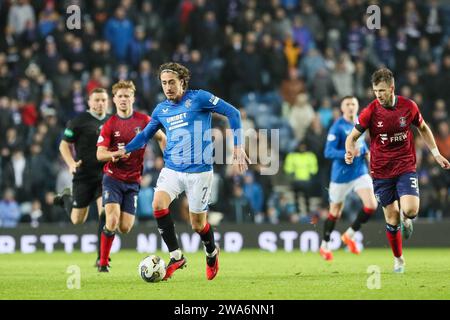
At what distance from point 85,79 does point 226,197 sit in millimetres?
4517

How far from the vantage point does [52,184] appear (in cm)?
2094

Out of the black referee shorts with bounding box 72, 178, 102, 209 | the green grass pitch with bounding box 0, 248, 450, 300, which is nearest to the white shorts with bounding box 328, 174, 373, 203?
the green grass pitch with bounding box 0, 248, 450, 300

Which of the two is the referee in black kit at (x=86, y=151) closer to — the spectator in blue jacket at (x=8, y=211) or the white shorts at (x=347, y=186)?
the white shorts at (x=347, y=186)

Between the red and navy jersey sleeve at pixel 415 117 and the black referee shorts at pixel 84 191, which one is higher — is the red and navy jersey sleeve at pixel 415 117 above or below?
above

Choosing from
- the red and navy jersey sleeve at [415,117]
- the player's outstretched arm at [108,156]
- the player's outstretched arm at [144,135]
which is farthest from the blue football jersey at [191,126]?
the red and navy jersey sleeve at [415,117]

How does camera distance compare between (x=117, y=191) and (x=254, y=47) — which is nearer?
(x=117, y=191)

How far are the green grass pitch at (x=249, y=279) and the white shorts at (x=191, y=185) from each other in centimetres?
92

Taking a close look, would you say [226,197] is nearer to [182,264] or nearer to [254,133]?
[254,133]

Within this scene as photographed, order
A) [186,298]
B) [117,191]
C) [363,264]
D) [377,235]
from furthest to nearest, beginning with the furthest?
[377,235], [363,264], [117,191], [186,298]

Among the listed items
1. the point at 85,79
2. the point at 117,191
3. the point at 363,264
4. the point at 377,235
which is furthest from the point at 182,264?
the point at 85,79

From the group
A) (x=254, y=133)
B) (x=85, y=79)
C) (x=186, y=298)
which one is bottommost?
(x=186, y=298)

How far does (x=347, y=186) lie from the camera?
52.7 ft

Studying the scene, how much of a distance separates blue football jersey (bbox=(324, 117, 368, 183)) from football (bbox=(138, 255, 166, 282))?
15.9 feet

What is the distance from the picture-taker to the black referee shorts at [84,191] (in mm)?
14766
